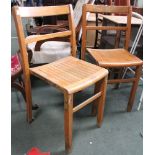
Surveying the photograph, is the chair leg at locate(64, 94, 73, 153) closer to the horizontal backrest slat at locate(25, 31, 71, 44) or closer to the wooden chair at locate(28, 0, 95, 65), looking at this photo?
the horizontal backrest slat at locate(25, 31, 71, 44)

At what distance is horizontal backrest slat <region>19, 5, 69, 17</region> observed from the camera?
1.41 metres

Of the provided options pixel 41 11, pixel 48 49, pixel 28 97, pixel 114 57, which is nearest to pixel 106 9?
pixel 114 57

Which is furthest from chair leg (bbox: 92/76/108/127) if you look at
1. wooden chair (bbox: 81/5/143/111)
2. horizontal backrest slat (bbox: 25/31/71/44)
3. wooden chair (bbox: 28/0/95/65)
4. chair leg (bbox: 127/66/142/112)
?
wooden chair (bbox: 28/0/95/65)

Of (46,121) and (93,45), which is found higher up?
(93,45)

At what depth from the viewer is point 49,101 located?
1.98m

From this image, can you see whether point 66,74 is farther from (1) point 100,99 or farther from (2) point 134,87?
(2) point 134,87

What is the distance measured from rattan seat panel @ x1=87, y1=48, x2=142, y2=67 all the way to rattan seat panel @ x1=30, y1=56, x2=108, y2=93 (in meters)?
0.14

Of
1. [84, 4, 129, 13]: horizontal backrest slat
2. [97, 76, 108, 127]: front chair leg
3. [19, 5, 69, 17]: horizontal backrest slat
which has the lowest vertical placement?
[97, 76, 108, 127]: front chair leg

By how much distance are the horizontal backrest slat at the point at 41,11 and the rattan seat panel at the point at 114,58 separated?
1.47 ft

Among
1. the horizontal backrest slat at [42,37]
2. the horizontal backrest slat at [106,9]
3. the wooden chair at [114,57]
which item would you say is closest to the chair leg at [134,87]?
the wooden chair at [114,57]

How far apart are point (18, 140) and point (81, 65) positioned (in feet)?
2.40

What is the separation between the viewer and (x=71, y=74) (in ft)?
4.59
